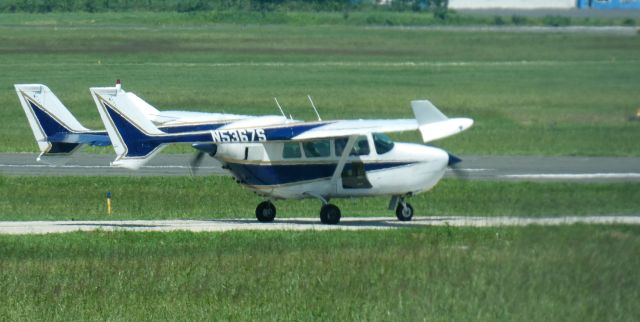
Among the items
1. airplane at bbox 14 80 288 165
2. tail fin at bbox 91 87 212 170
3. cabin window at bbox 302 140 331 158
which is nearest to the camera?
tail fin at bbox 91 87 212 170

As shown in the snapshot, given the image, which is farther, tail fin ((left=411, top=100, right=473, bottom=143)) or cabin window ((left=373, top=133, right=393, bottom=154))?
cabin window ((left=373, top=133, right=393, bottom=154))

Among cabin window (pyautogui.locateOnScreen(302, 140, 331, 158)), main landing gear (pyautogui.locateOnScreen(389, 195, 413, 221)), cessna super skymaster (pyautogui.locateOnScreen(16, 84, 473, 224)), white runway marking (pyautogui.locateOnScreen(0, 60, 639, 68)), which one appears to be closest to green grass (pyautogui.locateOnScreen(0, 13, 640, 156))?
white runway marking (pyautogui.locateOnScreen(0, 60, 639, 68))

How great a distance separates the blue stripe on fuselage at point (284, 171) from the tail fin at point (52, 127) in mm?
3952

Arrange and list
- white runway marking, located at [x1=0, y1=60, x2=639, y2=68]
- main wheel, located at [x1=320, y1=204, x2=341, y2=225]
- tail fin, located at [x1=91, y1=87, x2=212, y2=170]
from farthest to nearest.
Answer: white runway marking, located at [x1=0, y1=60, x2=639, y2=68], main wheel, located at [x1=320, y1=204, x2=341, y2=225], tail fin, located at [x1=91, y1=87, x2=212, y2=170]

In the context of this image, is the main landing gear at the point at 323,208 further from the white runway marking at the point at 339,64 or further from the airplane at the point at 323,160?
the white runway marking at the point at 339,64

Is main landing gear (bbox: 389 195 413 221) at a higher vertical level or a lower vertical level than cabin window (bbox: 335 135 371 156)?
lower

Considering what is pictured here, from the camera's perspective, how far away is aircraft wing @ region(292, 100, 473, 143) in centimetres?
2408

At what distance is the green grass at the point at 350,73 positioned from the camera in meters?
41.5

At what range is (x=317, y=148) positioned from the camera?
86.8 ft

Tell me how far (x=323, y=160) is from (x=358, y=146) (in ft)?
2.43

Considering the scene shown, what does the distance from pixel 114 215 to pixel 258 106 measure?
27.8 meters

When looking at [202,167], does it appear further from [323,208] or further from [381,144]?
[323,208]

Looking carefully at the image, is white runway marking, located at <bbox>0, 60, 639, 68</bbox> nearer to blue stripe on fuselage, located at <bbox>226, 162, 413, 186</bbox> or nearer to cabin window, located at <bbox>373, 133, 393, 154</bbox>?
cabin window, located at <bbox>373, 133, 393, 154</bbox>

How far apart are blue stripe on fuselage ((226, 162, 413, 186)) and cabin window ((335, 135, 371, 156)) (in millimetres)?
260
